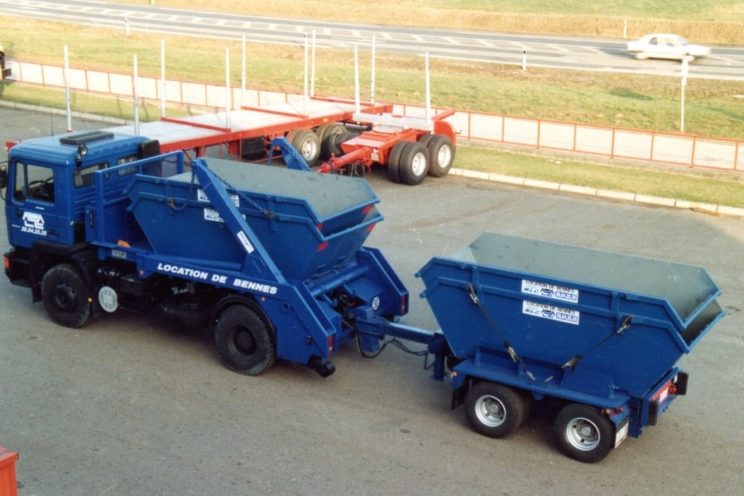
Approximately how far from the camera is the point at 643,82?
130 ft

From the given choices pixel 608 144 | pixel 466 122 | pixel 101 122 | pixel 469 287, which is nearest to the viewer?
pixel 469 287

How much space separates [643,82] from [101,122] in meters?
21.5

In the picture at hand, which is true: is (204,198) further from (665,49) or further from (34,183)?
(665,49)

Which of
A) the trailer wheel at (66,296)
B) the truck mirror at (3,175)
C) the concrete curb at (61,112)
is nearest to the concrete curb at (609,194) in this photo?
the concrete curb at (61,112)

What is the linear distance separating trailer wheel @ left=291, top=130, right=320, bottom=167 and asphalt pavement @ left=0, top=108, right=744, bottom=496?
10007mm

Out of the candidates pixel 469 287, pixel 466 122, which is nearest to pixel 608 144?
pixel 466 122

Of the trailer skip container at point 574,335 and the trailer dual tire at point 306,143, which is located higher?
the trailer dual tire at point 306,143

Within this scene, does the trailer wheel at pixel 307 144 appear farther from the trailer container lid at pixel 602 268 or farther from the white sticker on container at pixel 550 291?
the white sticker on container at pixel 550 291

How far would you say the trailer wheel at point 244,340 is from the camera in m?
11.9

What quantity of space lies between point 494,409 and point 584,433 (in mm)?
1025

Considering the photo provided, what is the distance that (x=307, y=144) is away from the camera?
24562 mm

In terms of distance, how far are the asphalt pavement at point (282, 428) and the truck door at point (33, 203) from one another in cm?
140

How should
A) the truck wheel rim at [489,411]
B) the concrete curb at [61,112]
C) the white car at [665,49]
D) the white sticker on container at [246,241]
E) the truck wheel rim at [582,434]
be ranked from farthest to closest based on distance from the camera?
the white car at [665,49] < the concrete curb at [61,112] < the white sticker on container at [246,241] < the truck wheel rim at [489,411] < the truck wheel rim at [582,434]

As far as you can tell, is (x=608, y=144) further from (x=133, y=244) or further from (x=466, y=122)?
(x=133, y=244)
